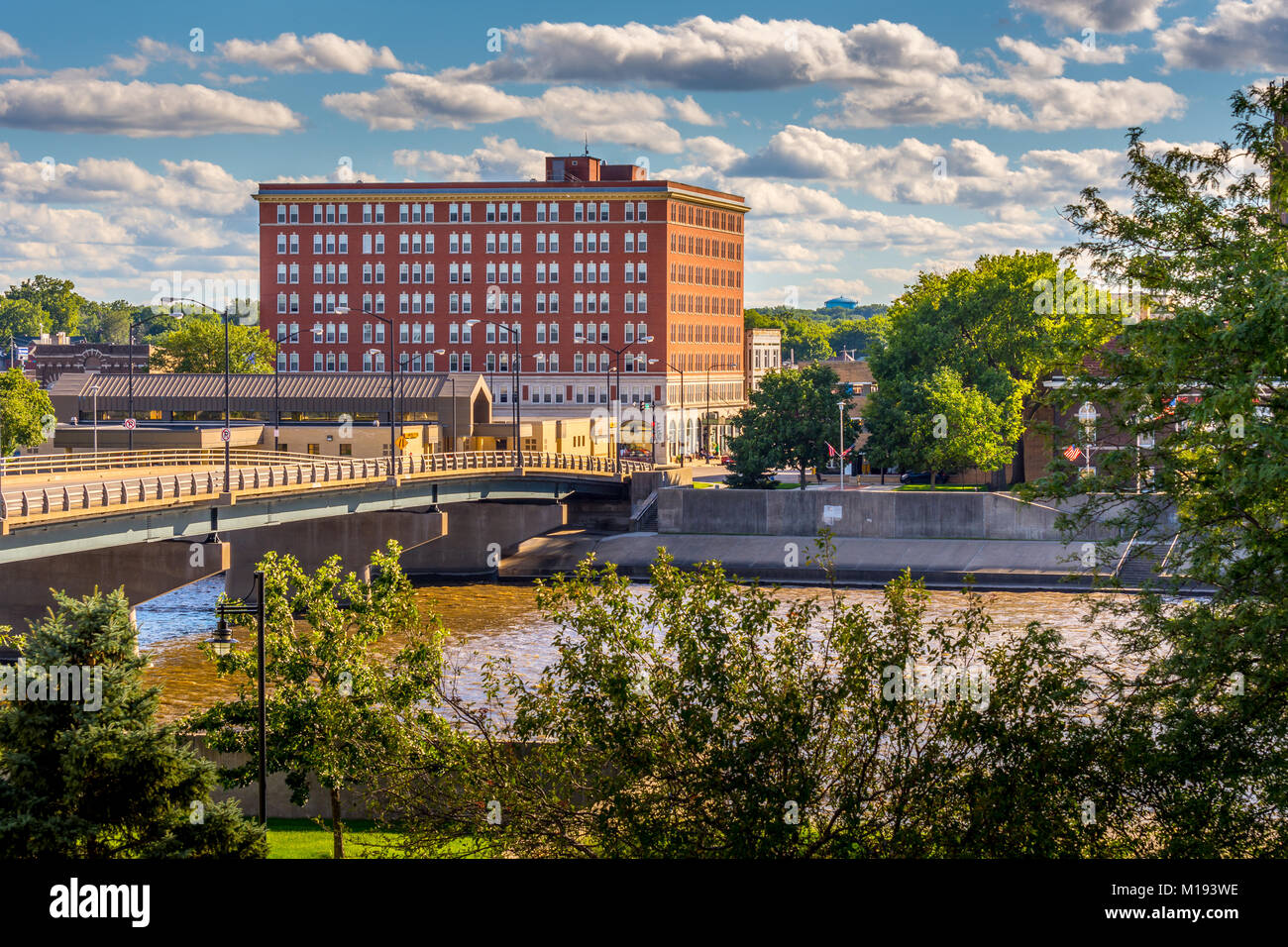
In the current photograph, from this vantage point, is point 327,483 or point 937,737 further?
point 327,483

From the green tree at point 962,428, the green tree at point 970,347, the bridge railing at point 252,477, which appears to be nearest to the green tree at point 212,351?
the bridge railing at point 252,477

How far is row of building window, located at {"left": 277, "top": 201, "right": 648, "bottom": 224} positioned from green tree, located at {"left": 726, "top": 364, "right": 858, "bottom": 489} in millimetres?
47699

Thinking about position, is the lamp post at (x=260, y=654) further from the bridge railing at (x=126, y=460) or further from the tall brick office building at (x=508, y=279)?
the tall brick office building at (x=508, y=279)

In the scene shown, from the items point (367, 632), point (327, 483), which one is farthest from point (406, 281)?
point (367, 632)

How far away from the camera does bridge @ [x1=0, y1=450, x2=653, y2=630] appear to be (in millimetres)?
49844

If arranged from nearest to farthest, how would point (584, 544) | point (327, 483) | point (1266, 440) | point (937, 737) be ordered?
1. point (1266, 440)
2. point (937, 737)
3. point (327, 483)
4. point (584, 544)

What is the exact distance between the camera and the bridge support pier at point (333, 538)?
6812 centimetres

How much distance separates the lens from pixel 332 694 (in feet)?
93.5

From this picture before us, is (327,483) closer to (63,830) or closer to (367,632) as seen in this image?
(367,632)

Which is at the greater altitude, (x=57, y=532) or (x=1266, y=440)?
(x=1266, y=440)

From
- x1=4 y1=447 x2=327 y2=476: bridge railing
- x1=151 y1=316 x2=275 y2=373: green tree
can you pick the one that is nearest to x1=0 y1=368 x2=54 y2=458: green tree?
x1=4 y1=447 x2=327 y2=476: bridge railing

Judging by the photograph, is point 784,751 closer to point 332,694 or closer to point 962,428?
point 332,694

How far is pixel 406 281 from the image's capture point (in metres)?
147
